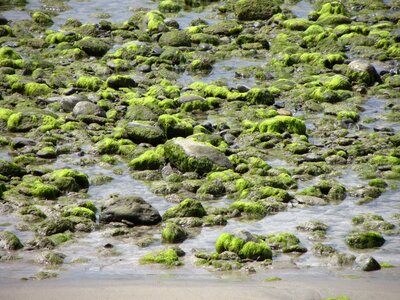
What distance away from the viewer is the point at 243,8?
34.8 metres

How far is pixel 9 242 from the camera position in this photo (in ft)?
45.3

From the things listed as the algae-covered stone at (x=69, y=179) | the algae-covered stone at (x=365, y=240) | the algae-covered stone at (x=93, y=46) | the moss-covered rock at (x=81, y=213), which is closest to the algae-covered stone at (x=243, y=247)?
the algae-covered stone at (x=365, y=240)

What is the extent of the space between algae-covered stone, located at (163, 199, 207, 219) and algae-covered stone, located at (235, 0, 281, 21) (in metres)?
20.5

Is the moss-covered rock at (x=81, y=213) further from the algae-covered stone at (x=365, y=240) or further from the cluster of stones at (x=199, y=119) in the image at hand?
the algae-covered stone at (x=365, y=240)

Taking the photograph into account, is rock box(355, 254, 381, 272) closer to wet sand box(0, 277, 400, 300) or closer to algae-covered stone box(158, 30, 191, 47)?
wet sand box(0, 277, 400, 300)

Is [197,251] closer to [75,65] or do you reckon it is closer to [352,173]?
[352,173]

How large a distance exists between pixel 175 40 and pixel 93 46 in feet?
10.6

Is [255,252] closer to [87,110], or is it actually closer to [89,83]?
[87,110]

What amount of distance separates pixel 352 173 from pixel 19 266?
8.55 meters

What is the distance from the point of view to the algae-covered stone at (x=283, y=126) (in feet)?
68.9

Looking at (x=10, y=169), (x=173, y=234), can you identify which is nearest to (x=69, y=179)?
(x=10, y=169)

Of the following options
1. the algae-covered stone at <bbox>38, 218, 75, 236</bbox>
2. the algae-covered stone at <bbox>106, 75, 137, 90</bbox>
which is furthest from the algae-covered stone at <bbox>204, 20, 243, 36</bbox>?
the algae-covered stone at <bbox>38, 218, 75, 236</bbox>

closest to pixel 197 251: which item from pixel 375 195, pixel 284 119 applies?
pixel 375 195

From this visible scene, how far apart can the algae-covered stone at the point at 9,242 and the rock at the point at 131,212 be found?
1.91 meters
